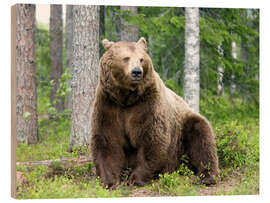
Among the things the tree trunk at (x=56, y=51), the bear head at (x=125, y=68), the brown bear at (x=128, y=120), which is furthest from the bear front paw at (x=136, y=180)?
the tree trunk at (x=56, y=51)

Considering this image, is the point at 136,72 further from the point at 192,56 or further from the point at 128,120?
the point at 192,56

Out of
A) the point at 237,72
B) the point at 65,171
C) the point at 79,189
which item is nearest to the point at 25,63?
the point at 65,171

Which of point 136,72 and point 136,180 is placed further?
point 136,180

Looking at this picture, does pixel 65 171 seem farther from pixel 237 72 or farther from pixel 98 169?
pixel 237 72

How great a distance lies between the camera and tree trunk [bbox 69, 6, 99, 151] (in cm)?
732

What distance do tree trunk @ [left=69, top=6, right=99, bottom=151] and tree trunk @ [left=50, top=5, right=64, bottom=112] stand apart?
447 millimetres

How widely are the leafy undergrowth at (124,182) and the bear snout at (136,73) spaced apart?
4.84 feet

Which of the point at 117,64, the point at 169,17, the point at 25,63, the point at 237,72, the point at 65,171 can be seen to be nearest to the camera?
the point at 117,64

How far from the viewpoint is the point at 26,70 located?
744 centimetres

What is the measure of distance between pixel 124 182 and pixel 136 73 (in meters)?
1.64

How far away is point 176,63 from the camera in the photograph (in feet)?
29.5

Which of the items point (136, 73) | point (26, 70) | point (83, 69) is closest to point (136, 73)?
point (136, 73)

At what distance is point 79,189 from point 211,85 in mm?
4031

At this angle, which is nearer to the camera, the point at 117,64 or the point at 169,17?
the point at 117,64
